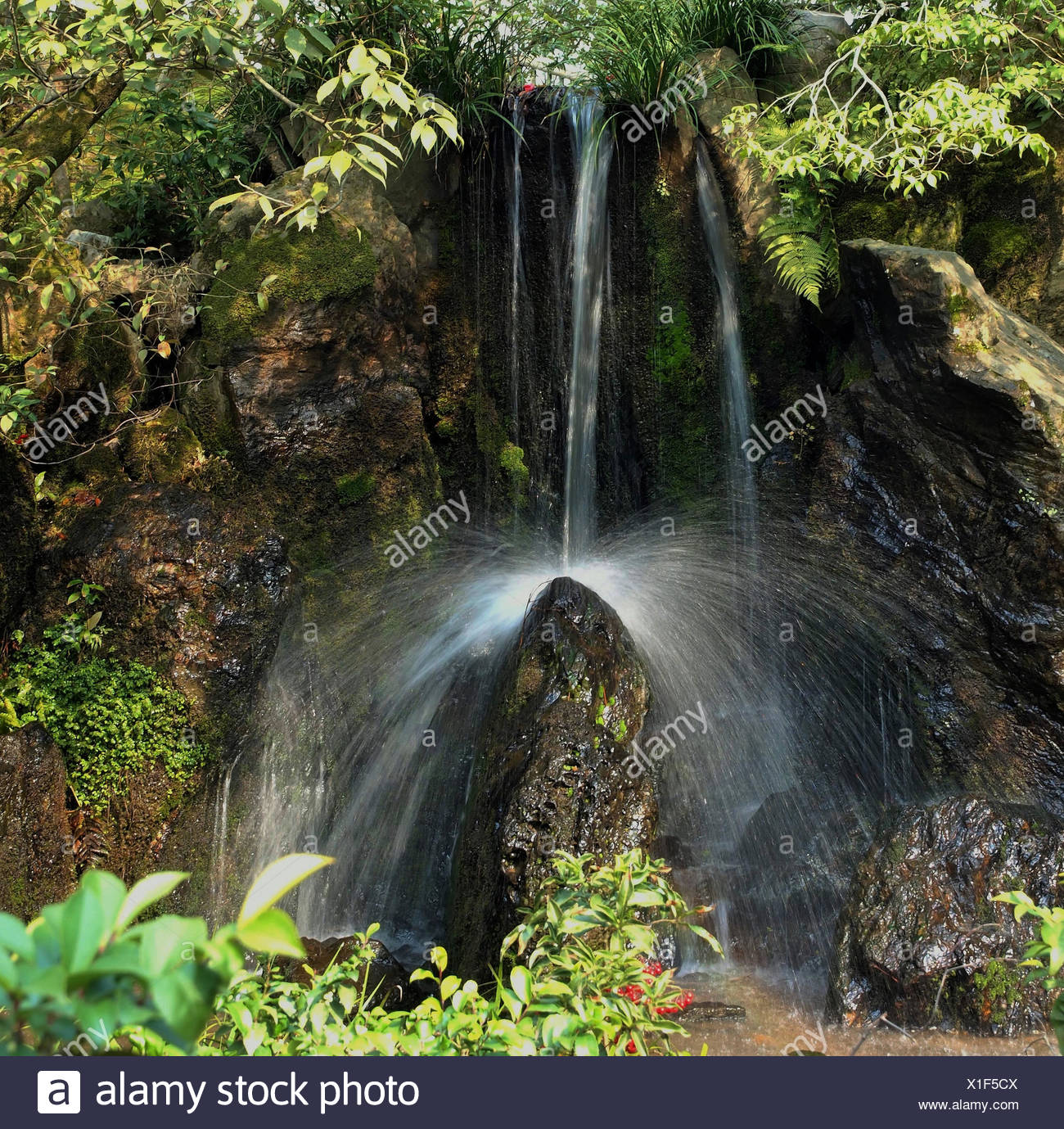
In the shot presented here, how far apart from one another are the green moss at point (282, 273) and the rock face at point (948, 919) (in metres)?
5.37

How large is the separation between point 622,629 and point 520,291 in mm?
3893

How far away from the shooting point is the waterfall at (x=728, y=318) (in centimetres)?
791

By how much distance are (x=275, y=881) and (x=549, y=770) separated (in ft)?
12.6

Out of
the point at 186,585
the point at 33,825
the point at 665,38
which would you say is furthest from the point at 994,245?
the point at 33,825

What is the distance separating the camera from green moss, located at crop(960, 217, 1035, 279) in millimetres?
7496

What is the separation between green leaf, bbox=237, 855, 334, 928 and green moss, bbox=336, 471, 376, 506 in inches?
254

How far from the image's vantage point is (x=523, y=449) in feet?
28.1

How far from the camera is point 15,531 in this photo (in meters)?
6.62
